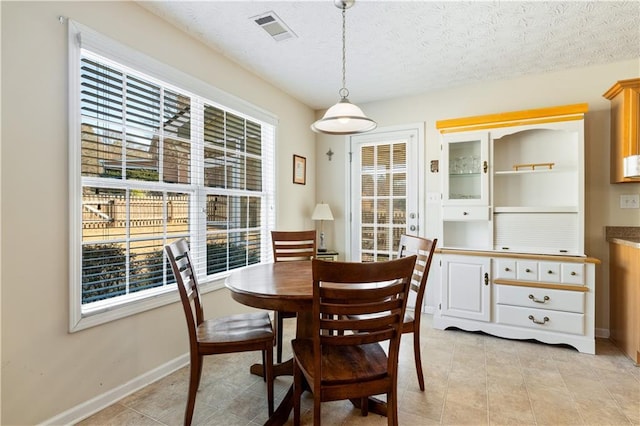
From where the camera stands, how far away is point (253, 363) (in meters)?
2.45

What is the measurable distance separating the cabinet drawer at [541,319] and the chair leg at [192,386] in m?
2.64

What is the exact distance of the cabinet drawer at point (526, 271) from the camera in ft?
9.30

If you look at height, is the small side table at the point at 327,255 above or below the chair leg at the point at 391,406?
above

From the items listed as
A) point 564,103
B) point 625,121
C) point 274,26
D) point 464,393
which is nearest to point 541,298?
point 464,393

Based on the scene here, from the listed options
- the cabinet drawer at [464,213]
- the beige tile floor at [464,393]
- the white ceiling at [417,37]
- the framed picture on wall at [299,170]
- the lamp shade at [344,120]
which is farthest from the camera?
the framed picture on wall at [299,170]

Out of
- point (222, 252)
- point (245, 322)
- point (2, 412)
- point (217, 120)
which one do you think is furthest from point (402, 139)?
point (2, 412)

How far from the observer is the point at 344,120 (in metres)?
2.10

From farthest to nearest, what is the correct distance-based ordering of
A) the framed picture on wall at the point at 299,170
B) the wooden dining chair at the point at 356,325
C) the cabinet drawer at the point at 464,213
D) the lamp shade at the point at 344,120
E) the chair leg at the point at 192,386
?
the framed picture on wall at the point at 299,170, the cabinet drawer at the point at 464,213, the lamp shade at the point at 344,120, the chair leg at the point at 192,386, the wooden dining chair at the point at 356,325

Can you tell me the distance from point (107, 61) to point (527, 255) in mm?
3593

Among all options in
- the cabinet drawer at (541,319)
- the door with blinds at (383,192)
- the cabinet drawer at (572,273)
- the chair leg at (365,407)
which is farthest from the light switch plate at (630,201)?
the chair leg at (365,407)

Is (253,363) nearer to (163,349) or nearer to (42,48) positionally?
(163,349)

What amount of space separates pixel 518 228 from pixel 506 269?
1.52 ft

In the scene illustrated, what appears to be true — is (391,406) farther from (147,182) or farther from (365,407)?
(147,182)

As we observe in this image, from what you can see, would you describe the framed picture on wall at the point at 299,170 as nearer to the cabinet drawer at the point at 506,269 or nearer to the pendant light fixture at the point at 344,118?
the pendant light fixture at the point at 344,118
